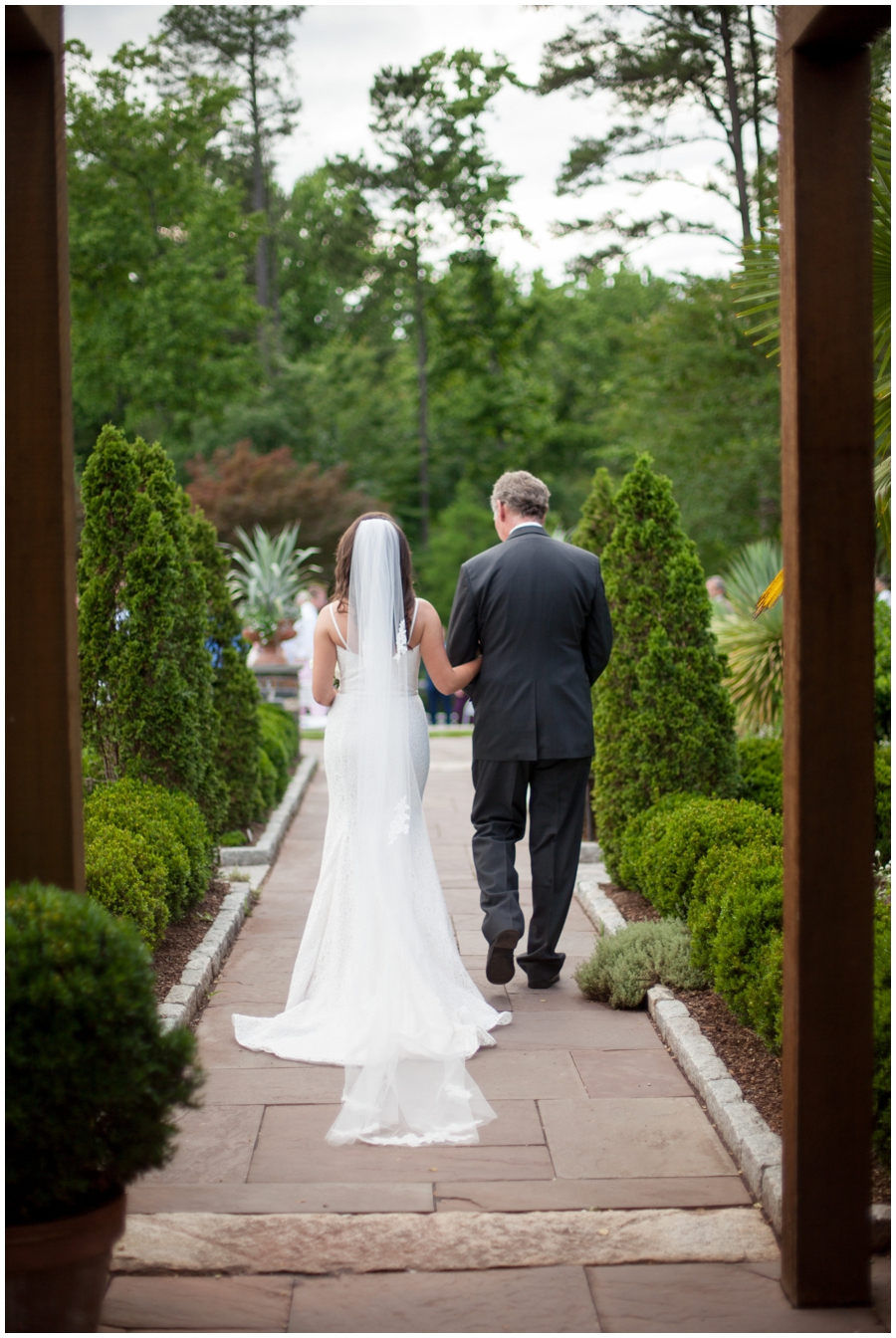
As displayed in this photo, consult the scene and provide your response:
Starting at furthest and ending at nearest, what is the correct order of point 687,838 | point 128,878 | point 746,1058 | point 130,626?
1. point 130,626
2. point 687,838
3. point 128,878
4. point 746,1058

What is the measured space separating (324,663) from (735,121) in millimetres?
17303

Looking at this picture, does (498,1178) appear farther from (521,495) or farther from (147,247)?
(147,247)

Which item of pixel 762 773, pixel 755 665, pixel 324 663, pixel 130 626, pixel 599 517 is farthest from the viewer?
pixel 755 665

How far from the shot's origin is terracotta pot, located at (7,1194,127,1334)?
2635mm

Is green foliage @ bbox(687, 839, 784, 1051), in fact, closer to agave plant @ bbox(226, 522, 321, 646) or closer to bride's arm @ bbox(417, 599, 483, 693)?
bride's arm @ bbox(417, 599, 483, 693)

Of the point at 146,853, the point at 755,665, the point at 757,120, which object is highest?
the point at 757,120

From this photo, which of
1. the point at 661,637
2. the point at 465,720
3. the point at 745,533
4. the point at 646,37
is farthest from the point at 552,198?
the point at 661,637

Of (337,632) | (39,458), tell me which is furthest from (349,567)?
(39,458)

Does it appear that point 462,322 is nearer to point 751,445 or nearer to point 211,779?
point 751,445

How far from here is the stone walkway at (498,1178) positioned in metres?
2.89

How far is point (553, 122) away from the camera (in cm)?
2080

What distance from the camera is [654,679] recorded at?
6953 millimetres

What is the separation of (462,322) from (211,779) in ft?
97.4

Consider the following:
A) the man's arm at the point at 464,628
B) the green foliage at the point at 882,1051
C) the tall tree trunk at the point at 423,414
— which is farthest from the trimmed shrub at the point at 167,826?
the tall tree trunk at the point at 423,414
